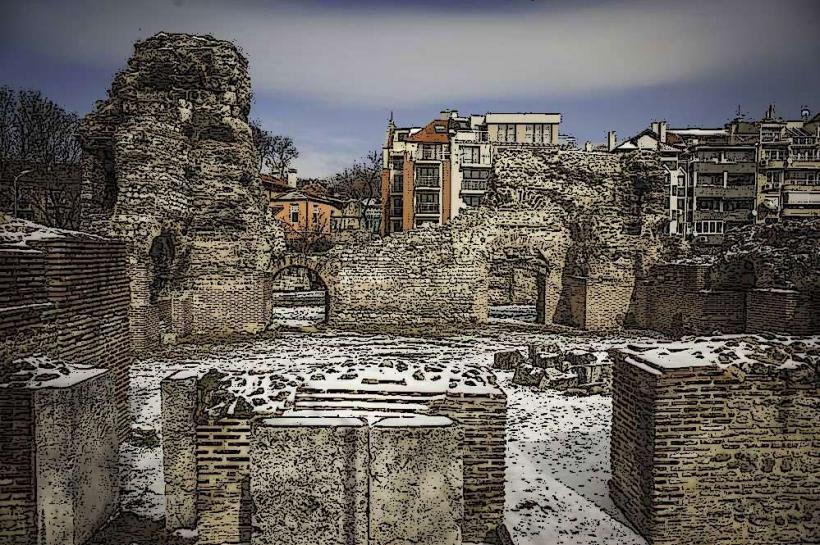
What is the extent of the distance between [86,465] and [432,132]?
41.5 m

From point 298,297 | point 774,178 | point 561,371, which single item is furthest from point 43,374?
point 774,178

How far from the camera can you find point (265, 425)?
3.94 metres

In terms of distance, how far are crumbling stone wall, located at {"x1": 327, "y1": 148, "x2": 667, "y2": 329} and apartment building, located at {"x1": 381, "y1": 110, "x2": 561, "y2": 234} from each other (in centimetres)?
2153

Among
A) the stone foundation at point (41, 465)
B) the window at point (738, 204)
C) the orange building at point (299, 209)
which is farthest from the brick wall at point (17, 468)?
the window at point (738, 204)

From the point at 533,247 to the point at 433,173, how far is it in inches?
964

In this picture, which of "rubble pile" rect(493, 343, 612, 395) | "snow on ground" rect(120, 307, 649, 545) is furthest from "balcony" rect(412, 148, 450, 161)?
"rubble pile" rect(493, 343, 612, 395)

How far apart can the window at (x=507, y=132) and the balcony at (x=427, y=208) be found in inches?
412

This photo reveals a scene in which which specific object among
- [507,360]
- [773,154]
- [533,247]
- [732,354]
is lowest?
[507,360]

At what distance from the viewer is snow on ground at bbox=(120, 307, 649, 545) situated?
5242mm

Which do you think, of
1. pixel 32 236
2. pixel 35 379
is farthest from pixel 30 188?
pixel 35 379

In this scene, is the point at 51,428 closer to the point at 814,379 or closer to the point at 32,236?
the point at 32,236

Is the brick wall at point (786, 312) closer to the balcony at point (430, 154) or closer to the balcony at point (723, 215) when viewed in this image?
the balcony at point (430, 154)

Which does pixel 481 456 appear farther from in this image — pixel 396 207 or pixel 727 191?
pixel 727 191

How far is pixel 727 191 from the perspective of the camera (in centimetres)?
4200
